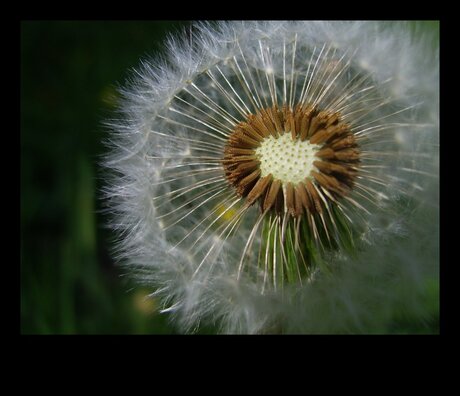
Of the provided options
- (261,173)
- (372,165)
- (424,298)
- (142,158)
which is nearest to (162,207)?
Answer: (142,158)

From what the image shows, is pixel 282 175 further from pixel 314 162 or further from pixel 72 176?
pixel 72 176

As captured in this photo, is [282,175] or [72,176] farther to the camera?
[72,176]

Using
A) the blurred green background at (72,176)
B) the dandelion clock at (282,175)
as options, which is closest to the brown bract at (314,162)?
the dandelion clock at (282,175)

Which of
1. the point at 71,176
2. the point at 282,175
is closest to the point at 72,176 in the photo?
the point at 71,176

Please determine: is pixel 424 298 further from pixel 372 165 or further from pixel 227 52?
pixel 227 52

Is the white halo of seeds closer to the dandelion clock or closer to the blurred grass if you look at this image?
the dandelion clock
